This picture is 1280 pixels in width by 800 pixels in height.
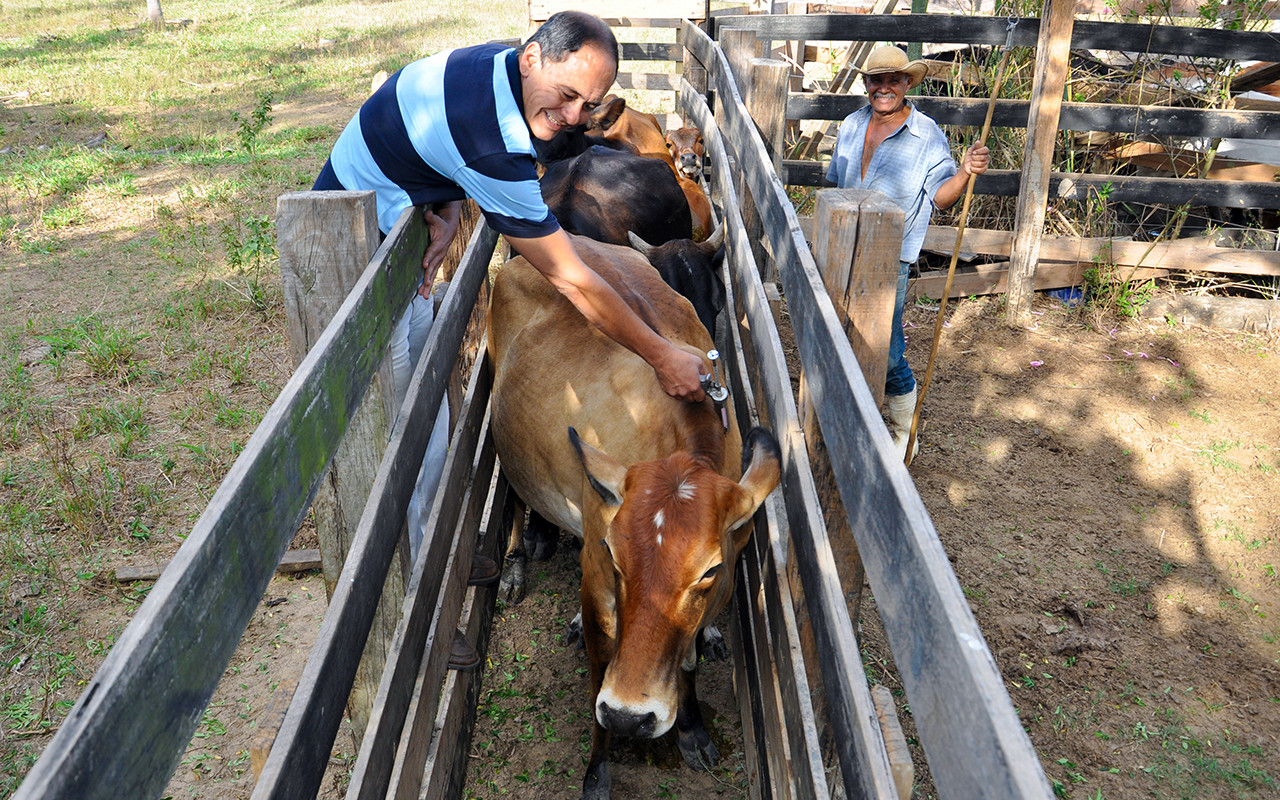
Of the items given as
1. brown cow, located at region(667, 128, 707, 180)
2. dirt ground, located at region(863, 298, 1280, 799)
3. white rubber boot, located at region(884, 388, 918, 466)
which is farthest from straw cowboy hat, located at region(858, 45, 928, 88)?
brown cow, located at region(667, 128, 707, 180)

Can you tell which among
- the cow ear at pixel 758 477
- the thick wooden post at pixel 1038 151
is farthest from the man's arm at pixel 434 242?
the thick wooden post at pixel 1038 151

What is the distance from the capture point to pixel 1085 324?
7207mm

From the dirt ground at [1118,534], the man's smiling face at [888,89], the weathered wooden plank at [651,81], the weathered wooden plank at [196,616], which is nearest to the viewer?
the weathered wooden plank at [196,616]

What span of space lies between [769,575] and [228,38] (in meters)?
22.7

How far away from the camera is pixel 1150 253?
7.27m

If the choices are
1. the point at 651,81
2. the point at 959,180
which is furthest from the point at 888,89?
the point at 651,81

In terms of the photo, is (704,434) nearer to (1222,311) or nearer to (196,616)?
(196,616)

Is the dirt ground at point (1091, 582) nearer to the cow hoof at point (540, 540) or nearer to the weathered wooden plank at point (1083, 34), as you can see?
the cow hoof at point (540, 540)

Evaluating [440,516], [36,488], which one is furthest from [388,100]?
[36,488]

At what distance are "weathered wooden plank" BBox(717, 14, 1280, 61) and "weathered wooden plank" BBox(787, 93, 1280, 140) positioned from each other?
435mm

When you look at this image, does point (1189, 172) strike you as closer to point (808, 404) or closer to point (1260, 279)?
point (1260, 279)

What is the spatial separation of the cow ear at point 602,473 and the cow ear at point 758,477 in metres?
0.37

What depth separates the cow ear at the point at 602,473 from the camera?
2.78 m

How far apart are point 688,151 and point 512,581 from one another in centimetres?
465
